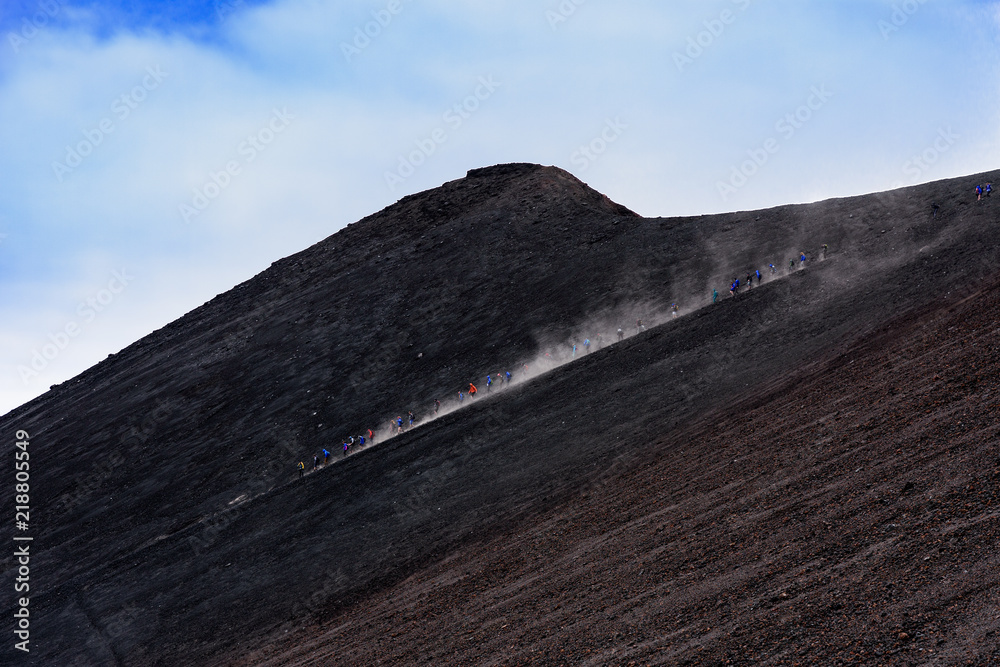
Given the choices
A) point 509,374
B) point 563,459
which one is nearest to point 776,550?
point 563,459

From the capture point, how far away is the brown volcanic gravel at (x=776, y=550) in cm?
1231

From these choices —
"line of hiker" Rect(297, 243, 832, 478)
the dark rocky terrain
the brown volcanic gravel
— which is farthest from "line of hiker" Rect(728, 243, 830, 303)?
the brown volcanic gravel

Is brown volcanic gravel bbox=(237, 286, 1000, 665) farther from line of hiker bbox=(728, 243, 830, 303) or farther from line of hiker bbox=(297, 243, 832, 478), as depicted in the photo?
line of hiker bbox=(297, 243, 832, 478)

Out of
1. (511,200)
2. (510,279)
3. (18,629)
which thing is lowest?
(18,629)

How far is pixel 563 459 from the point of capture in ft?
79.5

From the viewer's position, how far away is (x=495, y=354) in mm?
34969

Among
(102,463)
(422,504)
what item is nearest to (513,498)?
(422,504)

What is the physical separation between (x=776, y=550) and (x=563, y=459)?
32.4ft

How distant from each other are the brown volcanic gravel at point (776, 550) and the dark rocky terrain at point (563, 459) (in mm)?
65

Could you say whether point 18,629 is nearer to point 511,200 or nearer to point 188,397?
point 188,397

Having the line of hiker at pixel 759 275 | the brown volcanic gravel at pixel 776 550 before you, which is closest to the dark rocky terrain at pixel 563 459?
the brown volcanic gravel at pixel 776 550

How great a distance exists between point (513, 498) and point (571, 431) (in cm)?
348

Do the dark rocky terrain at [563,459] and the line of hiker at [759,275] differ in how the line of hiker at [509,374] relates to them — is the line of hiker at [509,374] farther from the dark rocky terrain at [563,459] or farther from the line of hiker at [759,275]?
the dark rocky terrain at [563,459]

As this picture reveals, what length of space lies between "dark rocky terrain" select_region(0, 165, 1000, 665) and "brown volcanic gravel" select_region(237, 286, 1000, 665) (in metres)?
0.07
